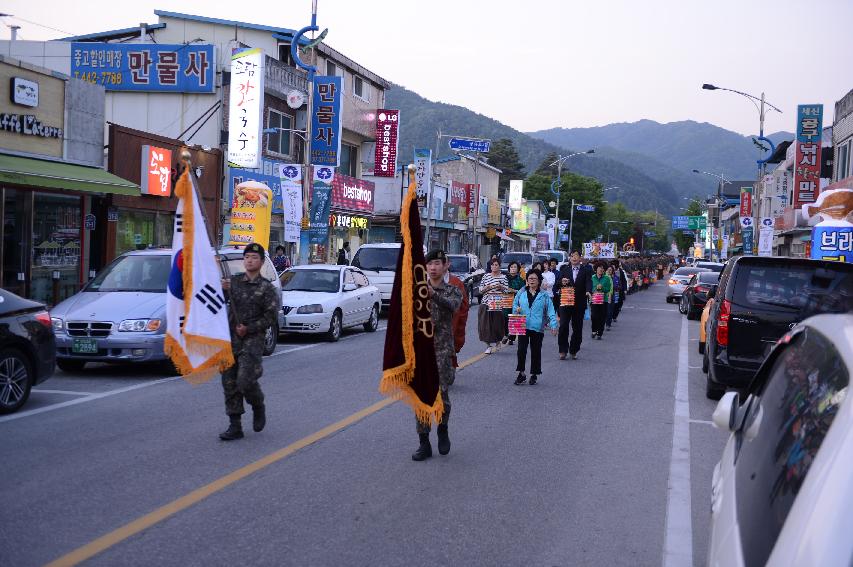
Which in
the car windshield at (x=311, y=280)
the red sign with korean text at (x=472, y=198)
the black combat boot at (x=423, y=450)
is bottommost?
the black combat boot at (x=423, y=450)

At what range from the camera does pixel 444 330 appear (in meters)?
7.92

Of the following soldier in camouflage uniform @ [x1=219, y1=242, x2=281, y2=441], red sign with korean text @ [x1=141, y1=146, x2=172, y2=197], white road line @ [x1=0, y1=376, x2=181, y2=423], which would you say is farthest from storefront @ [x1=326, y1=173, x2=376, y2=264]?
soldier in camouflage uniform @ [x1=219, y1=242, x2=281, y2=441]

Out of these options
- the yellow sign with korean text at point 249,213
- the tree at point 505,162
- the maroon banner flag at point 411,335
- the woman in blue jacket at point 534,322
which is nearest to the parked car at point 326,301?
the yellow sign with korean text at point 249,213

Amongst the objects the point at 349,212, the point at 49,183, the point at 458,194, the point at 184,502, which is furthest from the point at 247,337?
the point at 458,194

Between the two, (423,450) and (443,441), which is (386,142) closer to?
(443,441)

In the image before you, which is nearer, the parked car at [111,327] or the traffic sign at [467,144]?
the parked car at [111,327]

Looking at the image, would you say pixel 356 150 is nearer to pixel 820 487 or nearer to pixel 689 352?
pixel 689 352

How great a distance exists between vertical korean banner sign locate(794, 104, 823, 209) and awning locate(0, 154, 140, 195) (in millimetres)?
25267

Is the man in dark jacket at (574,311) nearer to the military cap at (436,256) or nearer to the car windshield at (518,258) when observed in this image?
the military cap at (436,256)

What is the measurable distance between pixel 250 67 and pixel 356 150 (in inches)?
602

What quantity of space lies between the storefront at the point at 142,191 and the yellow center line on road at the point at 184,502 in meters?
15.0

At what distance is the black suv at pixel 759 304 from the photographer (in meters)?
10.4

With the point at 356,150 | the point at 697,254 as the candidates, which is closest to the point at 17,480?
the point at 356,150

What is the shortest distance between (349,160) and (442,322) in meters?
33.4
